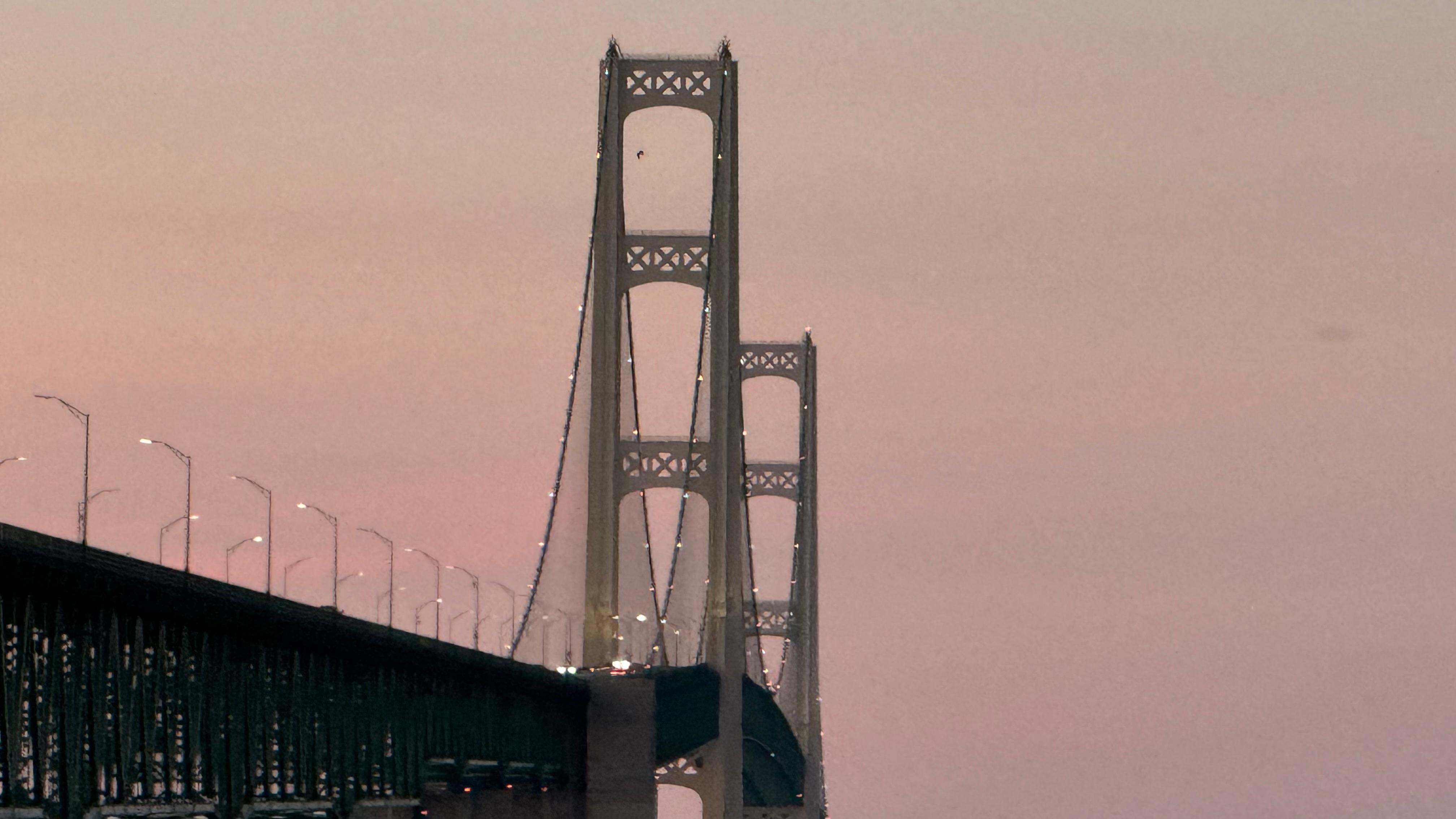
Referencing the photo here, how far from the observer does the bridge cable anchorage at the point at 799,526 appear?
121 m

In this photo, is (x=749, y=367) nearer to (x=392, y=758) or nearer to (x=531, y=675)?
(x=531, y=675)

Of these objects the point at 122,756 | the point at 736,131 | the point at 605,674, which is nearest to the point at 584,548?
the point at 605,674

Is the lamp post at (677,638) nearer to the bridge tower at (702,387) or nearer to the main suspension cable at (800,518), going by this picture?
the bridge tower at (702,387)

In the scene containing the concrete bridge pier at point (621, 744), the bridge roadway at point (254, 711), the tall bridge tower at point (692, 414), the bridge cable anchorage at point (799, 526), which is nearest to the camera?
the bridge roadway at point (254, 711)

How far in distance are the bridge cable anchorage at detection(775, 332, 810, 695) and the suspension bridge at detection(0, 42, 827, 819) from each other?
1321 centimetres

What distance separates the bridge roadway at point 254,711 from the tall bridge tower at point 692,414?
17.4 feet

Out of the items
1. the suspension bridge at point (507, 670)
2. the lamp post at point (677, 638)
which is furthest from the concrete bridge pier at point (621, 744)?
the lamp post at point (677, 638)

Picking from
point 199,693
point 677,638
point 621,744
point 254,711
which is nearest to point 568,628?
point 621,744

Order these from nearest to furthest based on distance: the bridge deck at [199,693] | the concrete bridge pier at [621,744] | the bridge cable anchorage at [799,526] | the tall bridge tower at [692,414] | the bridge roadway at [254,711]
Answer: the bridge deck at [199,693], the bridge roadway at [254,711], the concrete bridge pier at [621,744], the tall bridge tower at [692,414], the bridge cable anchorage at [799,526]

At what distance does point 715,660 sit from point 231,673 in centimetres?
3664

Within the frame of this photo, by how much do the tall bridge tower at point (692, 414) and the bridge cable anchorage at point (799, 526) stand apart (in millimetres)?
35281

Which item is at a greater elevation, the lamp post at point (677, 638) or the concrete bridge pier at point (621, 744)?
the lamp post at point (677, 638)

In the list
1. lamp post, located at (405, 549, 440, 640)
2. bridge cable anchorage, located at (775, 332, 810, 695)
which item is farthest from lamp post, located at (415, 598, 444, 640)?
bridge cable anchorage, located at (775, 332, 810, 695)

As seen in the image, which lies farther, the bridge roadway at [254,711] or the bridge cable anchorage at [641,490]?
the bridge cable anchorage at [641,490]
